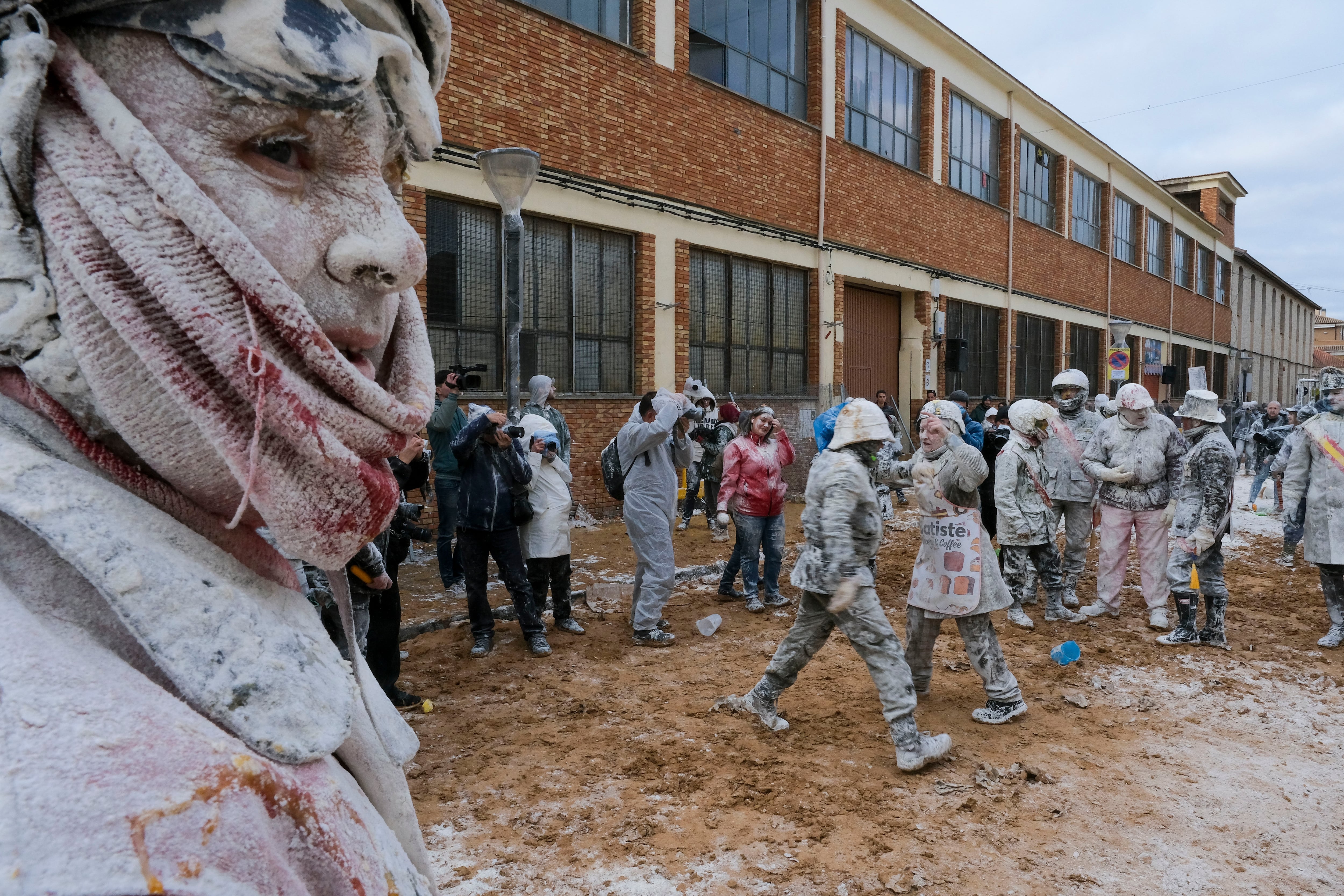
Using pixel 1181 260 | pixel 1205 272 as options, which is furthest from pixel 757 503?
pixel 1205 272

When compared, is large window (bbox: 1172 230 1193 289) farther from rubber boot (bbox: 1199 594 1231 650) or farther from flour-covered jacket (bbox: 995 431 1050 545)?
rubber boot (bbox: 1199 594 1231 650)

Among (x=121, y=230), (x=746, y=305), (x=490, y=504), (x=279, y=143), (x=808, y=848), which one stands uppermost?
(x=746, y=305)

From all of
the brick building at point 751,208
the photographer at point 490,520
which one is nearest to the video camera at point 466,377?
the photographer at point 490,520

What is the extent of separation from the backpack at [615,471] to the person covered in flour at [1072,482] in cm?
422

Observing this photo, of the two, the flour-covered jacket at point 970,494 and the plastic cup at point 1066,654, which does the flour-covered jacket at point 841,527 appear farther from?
the plastic cup at point 1066,654

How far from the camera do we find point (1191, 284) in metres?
33.8

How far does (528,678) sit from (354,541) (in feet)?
17.3

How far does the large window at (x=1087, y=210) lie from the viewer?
2492cm

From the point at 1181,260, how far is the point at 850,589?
A: 35306 mm

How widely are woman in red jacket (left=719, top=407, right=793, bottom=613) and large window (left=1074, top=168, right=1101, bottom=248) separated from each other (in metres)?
21.1

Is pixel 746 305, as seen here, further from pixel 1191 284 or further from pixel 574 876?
pixel 1191 284

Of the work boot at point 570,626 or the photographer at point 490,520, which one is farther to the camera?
the work boot at point 570,626

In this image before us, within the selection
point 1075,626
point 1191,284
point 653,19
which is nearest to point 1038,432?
point 1075,626

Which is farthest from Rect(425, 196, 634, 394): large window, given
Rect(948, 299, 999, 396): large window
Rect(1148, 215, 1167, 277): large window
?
Rect(1148, 215, 1167, 277): large window
